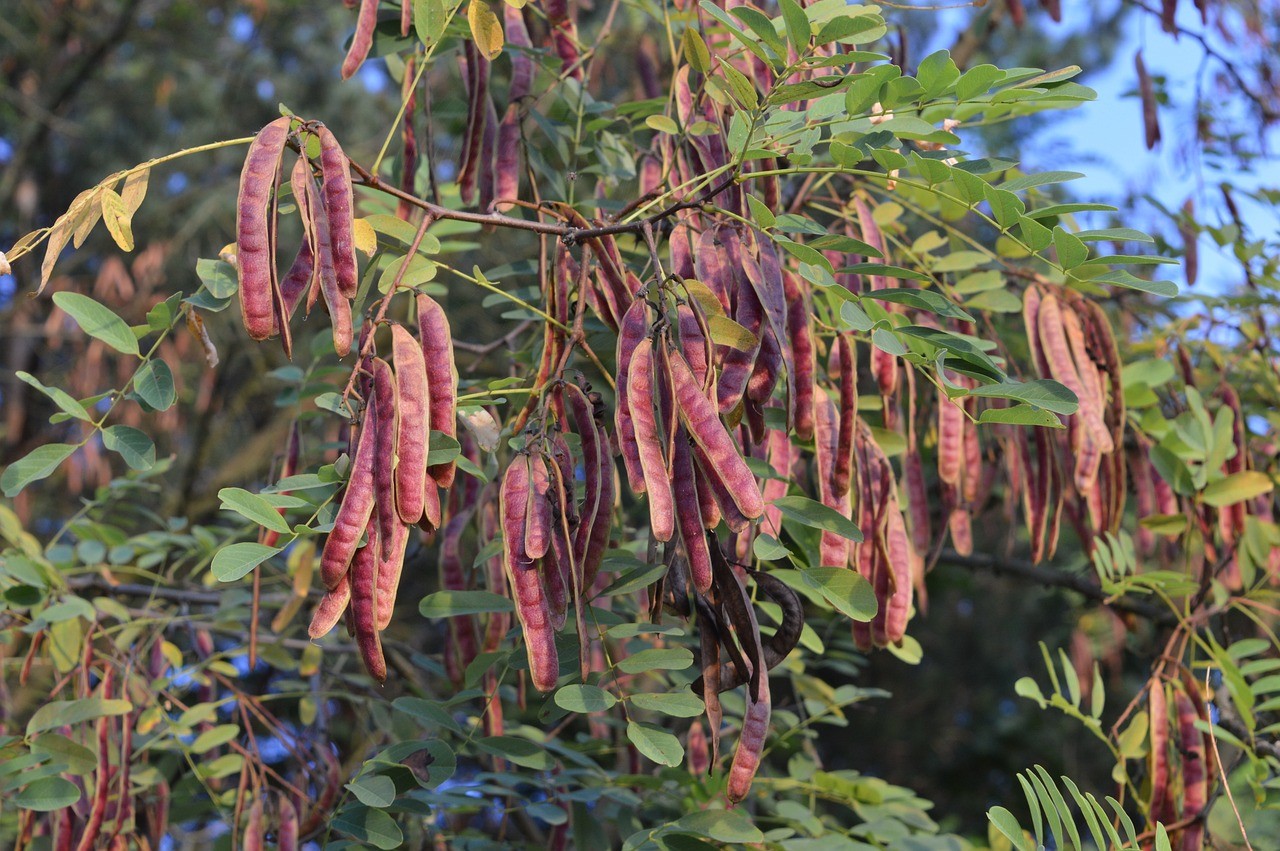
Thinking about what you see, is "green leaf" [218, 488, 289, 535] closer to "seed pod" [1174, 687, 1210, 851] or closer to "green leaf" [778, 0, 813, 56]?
"green leaf" [778, 0, 813, 56]

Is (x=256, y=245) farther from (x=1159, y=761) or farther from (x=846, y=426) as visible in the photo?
(x=1159, y=761)

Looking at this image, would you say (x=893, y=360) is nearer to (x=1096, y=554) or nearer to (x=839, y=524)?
(x=839, y=524)

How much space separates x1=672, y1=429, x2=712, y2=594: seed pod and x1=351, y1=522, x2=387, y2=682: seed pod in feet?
0.99

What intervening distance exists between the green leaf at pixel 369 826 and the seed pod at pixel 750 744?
0.49m

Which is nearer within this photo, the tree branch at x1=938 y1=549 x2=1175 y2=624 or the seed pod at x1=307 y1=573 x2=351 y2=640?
the seed pod at x1=307 y1=573 x2=351 y2=640

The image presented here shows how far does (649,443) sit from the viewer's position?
107 centimetres

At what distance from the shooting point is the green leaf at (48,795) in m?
1.55

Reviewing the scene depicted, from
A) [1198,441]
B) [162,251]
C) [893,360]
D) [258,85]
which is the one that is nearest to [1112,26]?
[258,85]

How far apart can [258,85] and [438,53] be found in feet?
18.2

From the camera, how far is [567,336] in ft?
4.48

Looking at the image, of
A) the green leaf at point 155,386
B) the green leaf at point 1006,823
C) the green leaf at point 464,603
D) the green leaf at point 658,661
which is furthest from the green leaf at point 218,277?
the green leaf at point 1006,823

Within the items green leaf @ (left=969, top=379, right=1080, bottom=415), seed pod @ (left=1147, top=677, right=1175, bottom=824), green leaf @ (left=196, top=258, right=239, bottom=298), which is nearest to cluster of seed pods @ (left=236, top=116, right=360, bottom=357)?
green leaf @ (left=196, top=258, right=239, bottom=298)

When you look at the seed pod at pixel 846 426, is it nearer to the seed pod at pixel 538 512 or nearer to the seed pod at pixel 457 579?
the seed pod at pixel 538 512

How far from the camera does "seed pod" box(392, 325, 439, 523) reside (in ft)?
3.46
